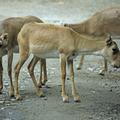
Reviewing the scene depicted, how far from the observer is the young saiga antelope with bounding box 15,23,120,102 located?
30.0 feet

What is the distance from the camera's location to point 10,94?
9.56 meters

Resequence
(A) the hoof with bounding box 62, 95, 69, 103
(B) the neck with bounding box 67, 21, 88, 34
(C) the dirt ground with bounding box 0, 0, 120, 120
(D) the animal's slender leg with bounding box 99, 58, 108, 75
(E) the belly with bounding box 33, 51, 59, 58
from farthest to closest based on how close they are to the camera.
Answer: (D) the animal's slender leg with bounding box 99, 58, 108, 75 < (B) the neck with bounding box 67, 21, 88, 34 < (E) the belly with bounding box 33, 51, 59, 58 < (A) the hoof with bounding box 62, 95, 69, 103 < (C) the dirt ground with bounding box 0, 0, 120, 120

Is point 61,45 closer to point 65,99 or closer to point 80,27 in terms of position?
point 65,99

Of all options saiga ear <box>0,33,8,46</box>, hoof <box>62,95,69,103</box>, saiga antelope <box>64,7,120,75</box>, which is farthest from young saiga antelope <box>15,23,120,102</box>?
saiga antelope <box>64,7,120,75</box>

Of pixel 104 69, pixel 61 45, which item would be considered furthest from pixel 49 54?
pixel 104 69

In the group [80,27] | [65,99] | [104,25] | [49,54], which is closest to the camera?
[65,99]

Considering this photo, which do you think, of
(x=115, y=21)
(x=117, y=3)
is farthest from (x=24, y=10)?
(x=115, y=21)

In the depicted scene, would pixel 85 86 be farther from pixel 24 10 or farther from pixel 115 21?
pixel 24 10

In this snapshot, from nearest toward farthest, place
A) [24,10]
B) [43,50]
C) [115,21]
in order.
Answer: [43,50] < [115,21] < [24,10]

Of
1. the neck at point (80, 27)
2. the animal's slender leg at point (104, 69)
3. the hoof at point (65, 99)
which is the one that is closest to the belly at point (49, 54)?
the hoof at point (65, 99)

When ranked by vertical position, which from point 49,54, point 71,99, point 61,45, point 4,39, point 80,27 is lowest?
point 71,99

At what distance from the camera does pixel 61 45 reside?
912 cm

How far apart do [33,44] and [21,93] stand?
1077mm

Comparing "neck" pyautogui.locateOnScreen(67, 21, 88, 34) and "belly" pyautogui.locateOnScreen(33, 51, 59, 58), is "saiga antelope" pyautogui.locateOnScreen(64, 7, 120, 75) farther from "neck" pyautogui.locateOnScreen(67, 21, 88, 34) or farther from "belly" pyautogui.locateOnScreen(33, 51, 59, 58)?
"belly" pyautogui.locateOnScreen(33, 51, 59, 58)
